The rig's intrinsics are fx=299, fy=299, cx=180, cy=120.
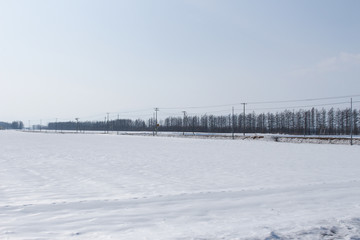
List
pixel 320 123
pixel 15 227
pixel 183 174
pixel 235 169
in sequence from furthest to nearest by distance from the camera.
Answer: pixel 320 123, pixel 235 169, pixel 183 174, pixel 15 227

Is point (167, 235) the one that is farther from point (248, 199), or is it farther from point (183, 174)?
point (183, 174)

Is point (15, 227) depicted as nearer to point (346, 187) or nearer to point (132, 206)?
point (132, 206)

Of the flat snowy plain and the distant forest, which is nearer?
the flat snowy plain

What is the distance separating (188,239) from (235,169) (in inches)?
357

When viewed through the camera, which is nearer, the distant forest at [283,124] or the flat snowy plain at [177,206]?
the flat snowy plain at [177,206]

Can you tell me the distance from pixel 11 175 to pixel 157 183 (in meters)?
5.58

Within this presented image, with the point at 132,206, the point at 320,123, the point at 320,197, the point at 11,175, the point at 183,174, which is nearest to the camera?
the point at 132,206

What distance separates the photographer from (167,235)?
16.4 feet

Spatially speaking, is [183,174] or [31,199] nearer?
[31,199]

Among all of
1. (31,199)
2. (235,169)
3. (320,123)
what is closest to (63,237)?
(31,199)

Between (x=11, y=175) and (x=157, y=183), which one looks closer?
(x=157, y=183)

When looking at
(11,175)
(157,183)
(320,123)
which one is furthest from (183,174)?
(320,123)

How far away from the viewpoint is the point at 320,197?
7977mm

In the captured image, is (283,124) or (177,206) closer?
(177,206)
